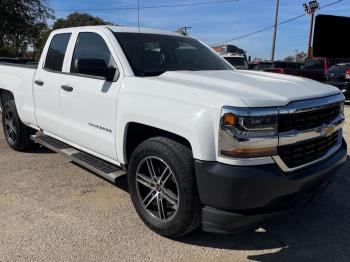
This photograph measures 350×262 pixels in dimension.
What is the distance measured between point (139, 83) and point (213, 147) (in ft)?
3.62

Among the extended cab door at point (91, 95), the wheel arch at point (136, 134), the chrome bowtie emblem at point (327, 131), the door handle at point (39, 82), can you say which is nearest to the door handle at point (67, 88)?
the extended cab door at point (91, 95)

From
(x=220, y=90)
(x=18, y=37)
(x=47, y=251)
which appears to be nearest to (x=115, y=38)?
(x=220, y=90)

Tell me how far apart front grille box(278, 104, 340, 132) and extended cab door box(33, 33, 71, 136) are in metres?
2.88

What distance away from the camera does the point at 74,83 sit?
4.71 meters

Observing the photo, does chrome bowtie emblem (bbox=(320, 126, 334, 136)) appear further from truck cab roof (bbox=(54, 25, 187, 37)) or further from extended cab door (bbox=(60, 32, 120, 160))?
truck cab roof (bbox=(54, 25, 187, 37))

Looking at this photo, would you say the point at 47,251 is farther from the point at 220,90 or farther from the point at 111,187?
the point at 220,90

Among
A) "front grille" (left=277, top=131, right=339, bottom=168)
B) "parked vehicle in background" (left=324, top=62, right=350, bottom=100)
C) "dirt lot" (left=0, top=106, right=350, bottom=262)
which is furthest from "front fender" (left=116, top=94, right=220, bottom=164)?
"parked vehicle in background" (left=324, top=62, right=350, bottom=100)

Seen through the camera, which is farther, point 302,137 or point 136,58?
point 136,58

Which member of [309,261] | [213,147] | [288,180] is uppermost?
[213,147]

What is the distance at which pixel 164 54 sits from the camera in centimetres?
470

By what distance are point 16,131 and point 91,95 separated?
2617mm

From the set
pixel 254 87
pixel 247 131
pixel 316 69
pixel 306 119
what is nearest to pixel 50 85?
pixel 254 87

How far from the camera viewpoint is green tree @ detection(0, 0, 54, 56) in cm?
2562

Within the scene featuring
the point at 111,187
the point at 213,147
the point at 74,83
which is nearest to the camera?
the point at 213,147
